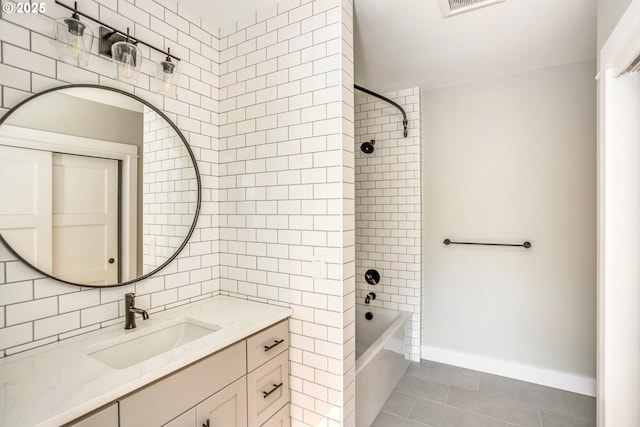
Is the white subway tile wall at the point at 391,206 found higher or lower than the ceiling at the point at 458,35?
lower

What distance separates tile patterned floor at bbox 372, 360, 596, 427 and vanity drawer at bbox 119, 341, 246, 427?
4.09ft

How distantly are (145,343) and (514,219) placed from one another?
106 inches

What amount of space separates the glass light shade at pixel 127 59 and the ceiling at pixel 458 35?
19.6 inches

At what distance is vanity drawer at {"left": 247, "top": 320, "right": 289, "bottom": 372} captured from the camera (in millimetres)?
1397

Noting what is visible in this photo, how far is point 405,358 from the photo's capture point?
8.90 ft

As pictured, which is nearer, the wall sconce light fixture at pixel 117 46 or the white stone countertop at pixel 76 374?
the white stone countertop at pixel 76 374

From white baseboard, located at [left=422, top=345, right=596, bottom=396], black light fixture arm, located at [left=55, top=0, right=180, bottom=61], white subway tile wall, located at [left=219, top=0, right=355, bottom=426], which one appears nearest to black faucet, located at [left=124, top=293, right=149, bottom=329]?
white subway tile wall, located at [left=219, top=0, right=355, bottom=426]

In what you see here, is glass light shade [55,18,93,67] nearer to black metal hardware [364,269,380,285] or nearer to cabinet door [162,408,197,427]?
cabinet door [162,408,197,427]

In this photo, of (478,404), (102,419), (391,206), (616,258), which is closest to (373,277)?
(391,206)

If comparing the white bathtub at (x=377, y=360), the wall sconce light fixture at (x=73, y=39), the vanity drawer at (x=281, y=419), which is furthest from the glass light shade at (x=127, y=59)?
the white bathtub at (x=377, y=360)

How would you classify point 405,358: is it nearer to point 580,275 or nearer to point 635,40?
point 580,275

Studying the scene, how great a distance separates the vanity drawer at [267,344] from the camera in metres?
1.40

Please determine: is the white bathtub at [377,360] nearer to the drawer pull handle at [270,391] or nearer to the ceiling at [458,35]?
the drawer pull handle at [270,391]

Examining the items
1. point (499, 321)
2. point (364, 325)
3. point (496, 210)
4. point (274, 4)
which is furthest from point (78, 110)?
point (499, 321)
